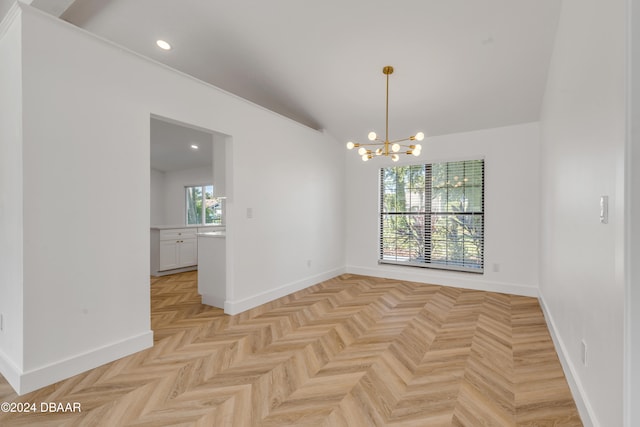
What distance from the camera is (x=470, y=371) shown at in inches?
88.7

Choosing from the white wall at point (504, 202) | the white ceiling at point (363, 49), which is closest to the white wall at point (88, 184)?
the white ceiling at point (363, 49)

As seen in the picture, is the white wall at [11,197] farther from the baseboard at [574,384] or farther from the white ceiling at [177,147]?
the baseboard at [574,384]

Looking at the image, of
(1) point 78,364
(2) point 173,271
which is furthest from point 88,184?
(2) point 173,271

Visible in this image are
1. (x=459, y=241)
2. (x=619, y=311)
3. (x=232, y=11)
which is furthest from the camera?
(x=459, y=241)

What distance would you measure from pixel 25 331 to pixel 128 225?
916 millimetres

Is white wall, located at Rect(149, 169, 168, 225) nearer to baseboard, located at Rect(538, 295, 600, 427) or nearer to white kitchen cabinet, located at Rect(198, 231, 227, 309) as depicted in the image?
white kitchen cabinet, located at Rect(198, 231, 227, 309)

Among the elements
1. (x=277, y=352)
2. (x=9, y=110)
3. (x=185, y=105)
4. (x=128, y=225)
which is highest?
(x=185, y=105)

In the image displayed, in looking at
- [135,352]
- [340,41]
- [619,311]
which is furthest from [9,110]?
[619,311]

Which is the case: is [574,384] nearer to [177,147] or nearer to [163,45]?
[163,45]

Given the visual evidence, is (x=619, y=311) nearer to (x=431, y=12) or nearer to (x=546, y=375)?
(x=546, y=375)

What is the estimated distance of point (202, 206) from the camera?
861 centimetres

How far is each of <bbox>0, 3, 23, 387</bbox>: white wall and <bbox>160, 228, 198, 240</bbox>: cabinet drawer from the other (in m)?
3.42

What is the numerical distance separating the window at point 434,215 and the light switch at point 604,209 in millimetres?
3321

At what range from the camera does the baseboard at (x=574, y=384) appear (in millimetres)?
1627
